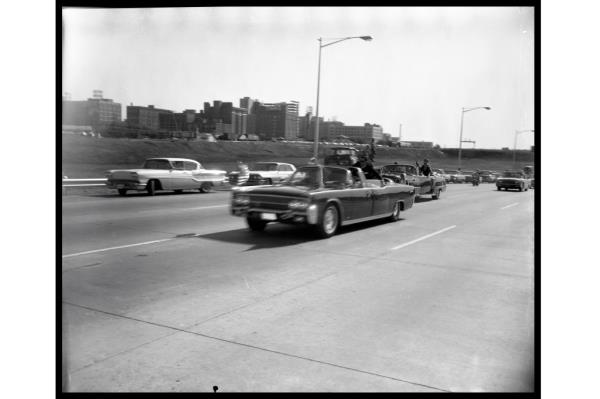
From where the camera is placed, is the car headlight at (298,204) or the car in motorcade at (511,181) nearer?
the car headlight at (298,204)

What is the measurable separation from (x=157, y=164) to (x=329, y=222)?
1133cm

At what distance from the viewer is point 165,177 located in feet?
60.8

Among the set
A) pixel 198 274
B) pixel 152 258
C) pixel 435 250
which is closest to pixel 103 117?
pixel 152 258

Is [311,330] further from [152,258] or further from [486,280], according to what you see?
[152,258]

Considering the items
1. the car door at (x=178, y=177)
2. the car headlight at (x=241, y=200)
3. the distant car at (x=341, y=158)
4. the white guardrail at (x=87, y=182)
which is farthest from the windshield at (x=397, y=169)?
the white guardrail at (x=87, y=182)

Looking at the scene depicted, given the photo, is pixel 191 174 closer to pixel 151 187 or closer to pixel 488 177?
pixel 151 187

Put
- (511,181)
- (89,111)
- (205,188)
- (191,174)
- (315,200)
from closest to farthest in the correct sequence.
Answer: (89,111), (315,200), (191,174), (205,188), (511,181)

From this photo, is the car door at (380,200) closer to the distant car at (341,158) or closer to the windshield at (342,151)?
the distant car at (341,158)

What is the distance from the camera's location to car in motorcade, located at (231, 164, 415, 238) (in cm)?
867

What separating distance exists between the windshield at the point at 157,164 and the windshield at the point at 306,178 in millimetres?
10137

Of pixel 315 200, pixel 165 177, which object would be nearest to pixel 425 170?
pixel 165 177

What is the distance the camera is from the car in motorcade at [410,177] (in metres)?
16.9

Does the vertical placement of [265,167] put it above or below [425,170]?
above

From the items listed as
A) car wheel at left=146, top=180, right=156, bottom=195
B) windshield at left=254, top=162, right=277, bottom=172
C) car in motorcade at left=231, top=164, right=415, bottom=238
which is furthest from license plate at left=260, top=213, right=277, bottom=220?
windshield at left=254, top=162, right=277, bottom=172
